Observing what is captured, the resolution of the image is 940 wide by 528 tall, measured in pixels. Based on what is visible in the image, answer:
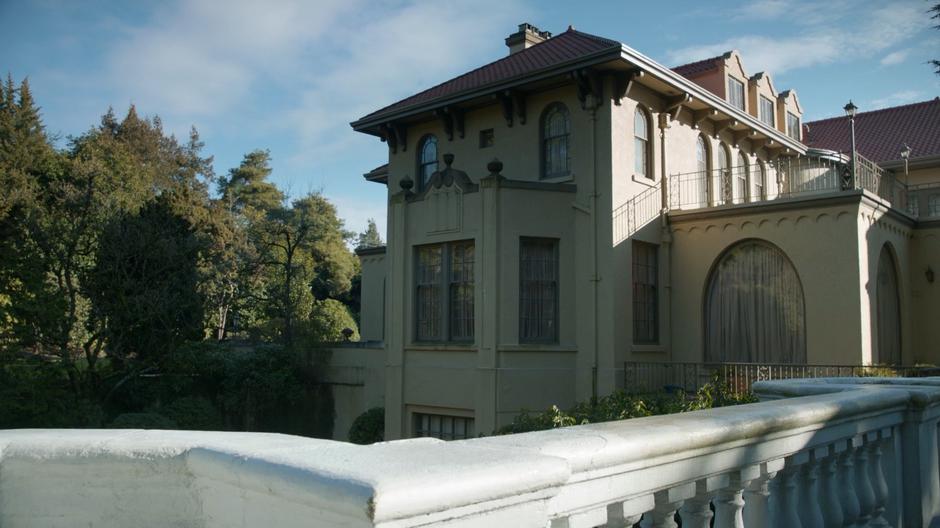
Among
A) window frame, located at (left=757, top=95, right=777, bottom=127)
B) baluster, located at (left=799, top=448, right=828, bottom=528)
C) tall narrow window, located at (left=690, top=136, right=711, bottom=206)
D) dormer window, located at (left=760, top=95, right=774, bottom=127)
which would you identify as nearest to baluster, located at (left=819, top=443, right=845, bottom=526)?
baluster, located at (left=799, top=448, right=828, bottom=528)

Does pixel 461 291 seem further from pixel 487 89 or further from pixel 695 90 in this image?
pixel 695 90

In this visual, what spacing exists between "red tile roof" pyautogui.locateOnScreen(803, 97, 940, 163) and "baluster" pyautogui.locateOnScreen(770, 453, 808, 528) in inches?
1027

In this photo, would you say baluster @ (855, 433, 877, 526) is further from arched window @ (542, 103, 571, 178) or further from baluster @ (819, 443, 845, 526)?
arched window @ (542, 103, 571, 178)

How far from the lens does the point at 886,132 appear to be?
1132 inches

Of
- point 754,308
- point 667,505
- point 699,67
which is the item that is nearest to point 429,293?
point 754,308

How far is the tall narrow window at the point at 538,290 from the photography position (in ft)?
56.8

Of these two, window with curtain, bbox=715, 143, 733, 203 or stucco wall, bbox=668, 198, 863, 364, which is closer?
stucco wall, bbox=668, 198, 863, 364

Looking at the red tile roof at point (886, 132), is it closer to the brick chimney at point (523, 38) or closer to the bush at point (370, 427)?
the brick chimney at point (523, 38)

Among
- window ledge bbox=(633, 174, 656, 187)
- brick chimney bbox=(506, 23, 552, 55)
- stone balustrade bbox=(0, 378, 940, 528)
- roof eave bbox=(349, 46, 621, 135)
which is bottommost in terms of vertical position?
stone balustrade bbox=(0, 378, 940, 528)

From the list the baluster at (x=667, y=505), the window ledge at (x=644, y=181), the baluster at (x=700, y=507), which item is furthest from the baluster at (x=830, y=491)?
the window ledge at (x=644, y=181)

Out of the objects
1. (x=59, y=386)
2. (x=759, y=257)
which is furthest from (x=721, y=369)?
(x=59, y=386)

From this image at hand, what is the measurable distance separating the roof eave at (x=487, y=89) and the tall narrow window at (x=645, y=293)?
4240 mm

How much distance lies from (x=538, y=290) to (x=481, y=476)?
15852 mm

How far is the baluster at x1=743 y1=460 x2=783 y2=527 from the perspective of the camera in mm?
3130
